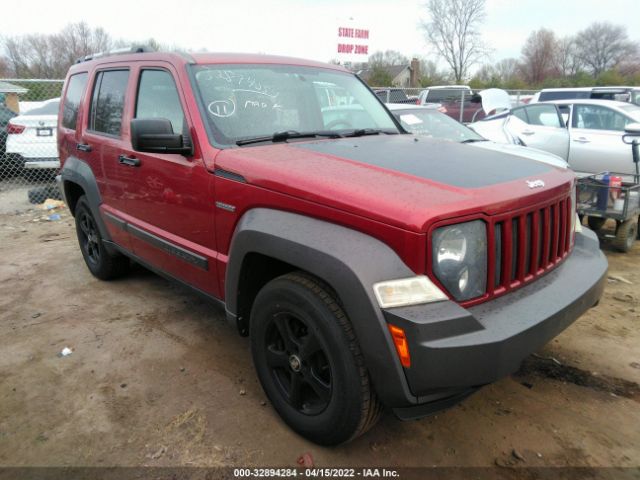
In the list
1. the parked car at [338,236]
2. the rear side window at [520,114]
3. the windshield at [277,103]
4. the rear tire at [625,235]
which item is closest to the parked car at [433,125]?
A: the rear tire at [625,235]

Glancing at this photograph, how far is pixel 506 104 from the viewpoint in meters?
9.82

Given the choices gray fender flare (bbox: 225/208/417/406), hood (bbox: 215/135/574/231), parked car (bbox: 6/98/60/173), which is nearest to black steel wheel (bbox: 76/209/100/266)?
hood (bbox: 215/135/574/231)

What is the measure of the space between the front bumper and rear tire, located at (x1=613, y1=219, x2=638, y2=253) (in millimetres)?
4164

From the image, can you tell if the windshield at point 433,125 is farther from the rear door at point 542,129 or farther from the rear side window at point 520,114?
the rear side window at point 520,114

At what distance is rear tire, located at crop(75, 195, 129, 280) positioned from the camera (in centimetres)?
447

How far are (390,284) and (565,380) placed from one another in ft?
5.89

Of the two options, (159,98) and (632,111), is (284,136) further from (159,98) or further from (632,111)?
(632,111)

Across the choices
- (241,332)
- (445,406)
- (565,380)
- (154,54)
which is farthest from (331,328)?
(154,54)

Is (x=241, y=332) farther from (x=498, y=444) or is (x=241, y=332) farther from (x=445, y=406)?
(x=498, y=444)

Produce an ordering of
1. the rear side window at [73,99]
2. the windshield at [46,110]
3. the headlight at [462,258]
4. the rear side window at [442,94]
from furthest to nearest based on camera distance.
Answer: the rear side window at [442,94]
the windshield at [46,110]
the rear side window at [73,99]
the headlight at [462,258]

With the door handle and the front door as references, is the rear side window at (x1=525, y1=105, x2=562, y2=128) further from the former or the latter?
the door handle

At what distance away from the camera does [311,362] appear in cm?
232

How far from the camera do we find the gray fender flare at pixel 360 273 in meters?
1.89

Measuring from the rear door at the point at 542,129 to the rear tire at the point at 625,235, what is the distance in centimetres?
253
